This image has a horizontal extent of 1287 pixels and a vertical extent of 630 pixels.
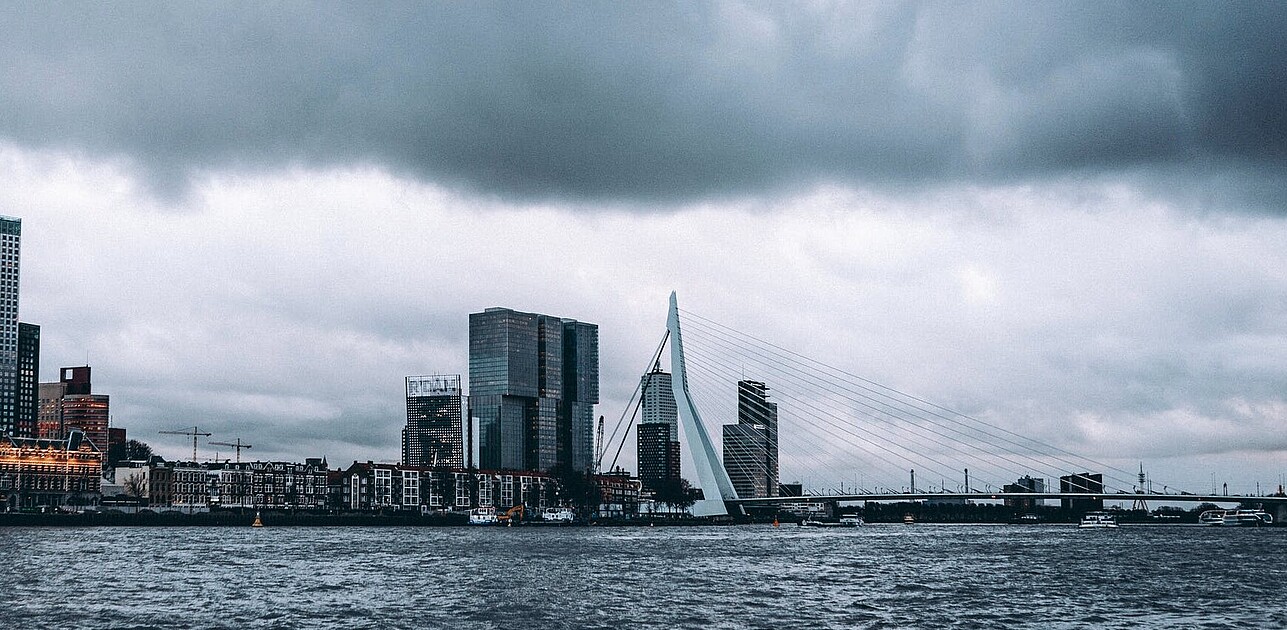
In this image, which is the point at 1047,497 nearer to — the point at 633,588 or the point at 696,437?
the point at 696,437

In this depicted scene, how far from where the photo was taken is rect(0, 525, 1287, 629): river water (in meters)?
54.9

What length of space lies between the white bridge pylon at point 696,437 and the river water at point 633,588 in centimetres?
5240

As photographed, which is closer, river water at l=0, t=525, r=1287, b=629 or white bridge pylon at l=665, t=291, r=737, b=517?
river water at l=0, t=525, r=1287, b=629

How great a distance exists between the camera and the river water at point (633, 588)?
5491cm

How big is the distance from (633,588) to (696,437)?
96.0 metres

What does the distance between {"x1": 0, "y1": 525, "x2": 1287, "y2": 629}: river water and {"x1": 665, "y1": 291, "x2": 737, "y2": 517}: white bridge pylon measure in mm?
52403

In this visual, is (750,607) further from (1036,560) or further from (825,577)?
(1036,560)

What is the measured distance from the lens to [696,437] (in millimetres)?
165500

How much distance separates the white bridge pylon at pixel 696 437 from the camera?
166 m

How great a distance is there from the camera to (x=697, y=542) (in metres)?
132

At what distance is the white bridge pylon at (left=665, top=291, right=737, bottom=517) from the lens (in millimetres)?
166375

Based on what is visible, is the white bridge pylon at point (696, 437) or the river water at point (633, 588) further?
the white bridge pylon at point (696, 437)

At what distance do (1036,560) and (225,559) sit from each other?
2383 inches

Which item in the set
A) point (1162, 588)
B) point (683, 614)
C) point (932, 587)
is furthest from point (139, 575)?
point (1162, 588)
